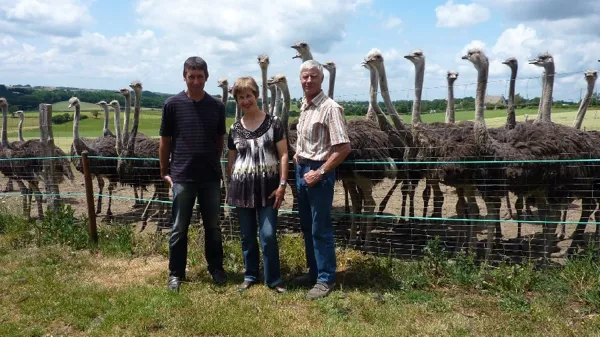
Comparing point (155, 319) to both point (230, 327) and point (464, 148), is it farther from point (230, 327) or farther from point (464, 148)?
point (464, 148)

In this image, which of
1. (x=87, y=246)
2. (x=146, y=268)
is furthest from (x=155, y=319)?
(x=87, y=246)

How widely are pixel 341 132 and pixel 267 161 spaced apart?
29.1 inches

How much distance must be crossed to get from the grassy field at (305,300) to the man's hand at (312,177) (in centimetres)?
105

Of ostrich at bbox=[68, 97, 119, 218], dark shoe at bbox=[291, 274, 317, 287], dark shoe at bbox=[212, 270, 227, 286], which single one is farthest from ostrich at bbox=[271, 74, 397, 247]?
ostrich at bbox=[68, 97, 119, 218]

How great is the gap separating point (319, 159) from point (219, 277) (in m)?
1.68

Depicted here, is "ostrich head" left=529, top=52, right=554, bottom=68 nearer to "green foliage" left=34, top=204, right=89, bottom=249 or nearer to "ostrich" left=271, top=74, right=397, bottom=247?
"ostrich" left=271, top=74, right=397, bottom=247

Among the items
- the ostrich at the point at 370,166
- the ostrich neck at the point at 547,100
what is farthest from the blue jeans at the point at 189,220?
the ostrich neck at the point at 547,100

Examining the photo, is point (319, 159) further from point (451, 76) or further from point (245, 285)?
point (451, 76)

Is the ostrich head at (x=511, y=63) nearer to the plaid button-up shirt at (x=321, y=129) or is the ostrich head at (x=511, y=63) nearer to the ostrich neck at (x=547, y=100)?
the ostrich neck at (x=547, y=100)

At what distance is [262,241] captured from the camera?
16.9 feet

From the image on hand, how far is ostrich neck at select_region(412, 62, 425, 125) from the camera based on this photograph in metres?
7.08

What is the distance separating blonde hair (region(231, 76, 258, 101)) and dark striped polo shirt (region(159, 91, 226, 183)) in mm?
354

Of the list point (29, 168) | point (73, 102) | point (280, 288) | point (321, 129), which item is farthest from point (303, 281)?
point (73, 102)

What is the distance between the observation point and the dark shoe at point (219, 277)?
18.1 ft
